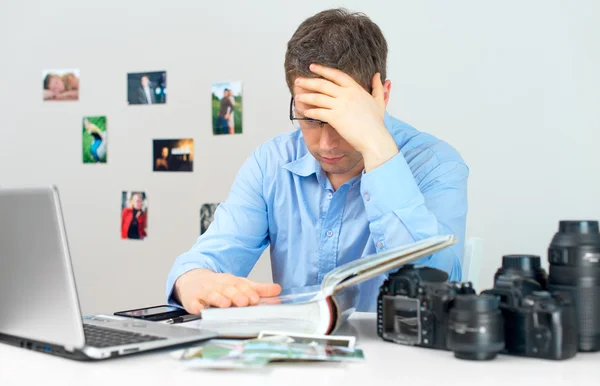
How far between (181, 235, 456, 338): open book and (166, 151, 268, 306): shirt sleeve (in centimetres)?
42

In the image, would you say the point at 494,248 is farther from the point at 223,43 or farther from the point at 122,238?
the point at 122,238

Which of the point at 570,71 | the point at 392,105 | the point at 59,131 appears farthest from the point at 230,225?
the point at 59,131

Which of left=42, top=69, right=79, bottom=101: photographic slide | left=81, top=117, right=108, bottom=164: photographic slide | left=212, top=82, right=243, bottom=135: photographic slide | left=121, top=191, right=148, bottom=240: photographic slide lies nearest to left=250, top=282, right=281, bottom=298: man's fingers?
left=212, top=82, right=243, bottom=135: photographic slide

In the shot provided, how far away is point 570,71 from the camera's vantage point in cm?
215

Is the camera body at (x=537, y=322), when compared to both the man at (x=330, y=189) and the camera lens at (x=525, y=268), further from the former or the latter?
the man at (x=330, y=189)

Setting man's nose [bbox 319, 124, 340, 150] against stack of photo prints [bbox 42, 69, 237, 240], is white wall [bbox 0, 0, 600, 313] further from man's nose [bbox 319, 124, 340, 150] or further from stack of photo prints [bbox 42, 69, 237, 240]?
man's nose [bbox 319, 124, 340, 150]

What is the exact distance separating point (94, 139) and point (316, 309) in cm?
213

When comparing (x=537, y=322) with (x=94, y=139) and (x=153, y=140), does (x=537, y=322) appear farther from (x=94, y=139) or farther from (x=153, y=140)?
(x=94, y=139)

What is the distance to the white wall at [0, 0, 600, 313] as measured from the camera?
2172 millimetres

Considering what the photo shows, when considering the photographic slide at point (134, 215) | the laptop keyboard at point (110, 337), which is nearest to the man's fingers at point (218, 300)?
the laptop keyboard at point (110, 337)

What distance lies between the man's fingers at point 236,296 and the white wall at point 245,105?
4.54ft

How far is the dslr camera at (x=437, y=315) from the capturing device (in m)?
0.84

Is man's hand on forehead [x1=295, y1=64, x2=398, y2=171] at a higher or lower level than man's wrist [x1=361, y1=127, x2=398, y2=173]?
higher

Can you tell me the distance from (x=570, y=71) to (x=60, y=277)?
1832 mm
